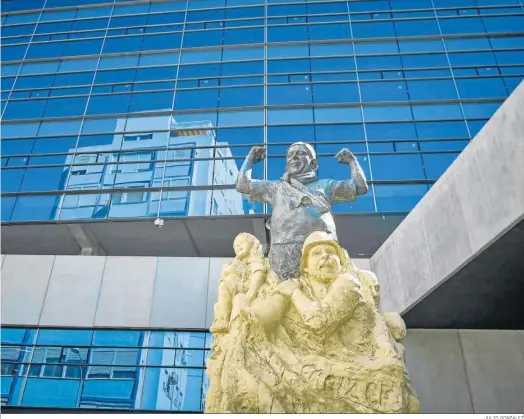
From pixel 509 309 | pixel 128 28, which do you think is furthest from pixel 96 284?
pixel 128 28

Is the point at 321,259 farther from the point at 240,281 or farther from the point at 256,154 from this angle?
the point at 256,154

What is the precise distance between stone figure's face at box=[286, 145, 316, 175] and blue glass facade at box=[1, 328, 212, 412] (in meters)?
7.25

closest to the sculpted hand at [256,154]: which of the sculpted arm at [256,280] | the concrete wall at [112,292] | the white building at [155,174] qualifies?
the sculpted arm at [256,280]

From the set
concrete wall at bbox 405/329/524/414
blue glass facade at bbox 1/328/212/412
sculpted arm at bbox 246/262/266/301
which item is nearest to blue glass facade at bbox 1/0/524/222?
blue glass facade at bbox 1/328/212/412

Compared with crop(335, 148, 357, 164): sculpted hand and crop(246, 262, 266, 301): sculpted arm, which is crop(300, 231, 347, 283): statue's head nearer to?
crop(246, 262, 266, 301): sculpted arm

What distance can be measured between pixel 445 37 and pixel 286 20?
300 inches

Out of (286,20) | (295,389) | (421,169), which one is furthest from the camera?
(286,20)

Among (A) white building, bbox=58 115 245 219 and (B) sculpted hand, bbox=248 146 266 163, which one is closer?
(B) sculpted hand, bbox=248 146 266 163

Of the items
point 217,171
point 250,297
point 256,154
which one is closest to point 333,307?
point 250,297

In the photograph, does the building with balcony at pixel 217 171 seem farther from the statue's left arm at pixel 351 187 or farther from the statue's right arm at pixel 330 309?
the statue's right arm at pixel 330 309

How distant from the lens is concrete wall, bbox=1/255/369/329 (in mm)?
11312

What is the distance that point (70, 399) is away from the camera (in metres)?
11.5

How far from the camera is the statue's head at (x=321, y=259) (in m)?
4.29

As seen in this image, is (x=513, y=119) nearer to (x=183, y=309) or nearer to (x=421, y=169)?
(x=183, y=309)
